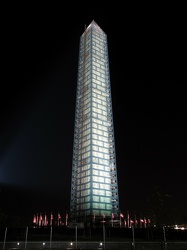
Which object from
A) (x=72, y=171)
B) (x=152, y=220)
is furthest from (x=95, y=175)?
(x=152, y=220)

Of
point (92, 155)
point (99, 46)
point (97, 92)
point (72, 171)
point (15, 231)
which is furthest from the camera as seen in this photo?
point (99, 46)

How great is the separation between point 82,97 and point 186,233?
131 m

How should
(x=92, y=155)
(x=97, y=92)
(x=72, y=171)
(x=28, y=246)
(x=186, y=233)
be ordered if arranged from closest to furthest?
(x=28, y=246)
(x=186, y=233)
(x=92, y=155)
(x=72, y=171)
(x=97, y=92)

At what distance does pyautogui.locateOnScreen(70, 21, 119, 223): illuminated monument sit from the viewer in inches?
5394

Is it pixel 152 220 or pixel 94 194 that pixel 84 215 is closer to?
pixel 94 194

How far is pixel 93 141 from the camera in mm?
148500

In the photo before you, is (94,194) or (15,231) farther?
(94,194)

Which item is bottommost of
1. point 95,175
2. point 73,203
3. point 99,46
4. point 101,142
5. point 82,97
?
point 73,203

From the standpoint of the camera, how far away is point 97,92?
16525cm

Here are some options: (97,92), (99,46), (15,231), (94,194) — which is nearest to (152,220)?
(15,231)

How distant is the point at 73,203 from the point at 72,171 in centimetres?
1944

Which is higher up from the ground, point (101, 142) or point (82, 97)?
point (82, 97)

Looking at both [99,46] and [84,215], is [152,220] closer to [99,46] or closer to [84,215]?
[84,215]

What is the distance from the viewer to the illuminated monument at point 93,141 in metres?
137
